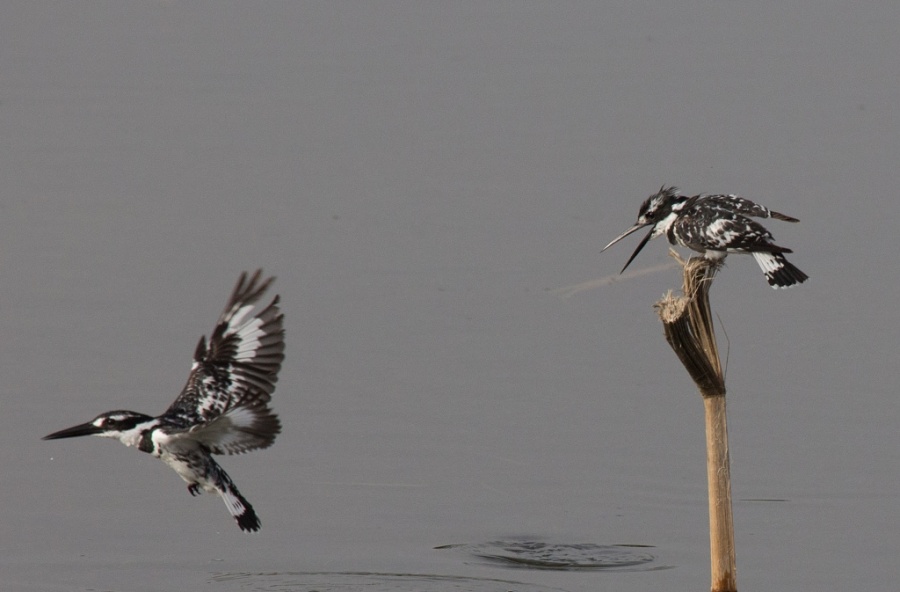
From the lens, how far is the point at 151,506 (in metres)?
9.02

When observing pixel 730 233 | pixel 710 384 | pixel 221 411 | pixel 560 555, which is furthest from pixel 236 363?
pixel 730 233

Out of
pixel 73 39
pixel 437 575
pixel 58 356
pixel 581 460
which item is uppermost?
pixel 73 39

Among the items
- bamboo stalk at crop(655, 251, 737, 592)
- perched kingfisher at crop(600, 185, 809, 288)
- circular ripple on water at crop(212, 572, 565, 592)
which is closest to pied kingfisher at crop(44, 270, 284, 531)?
circular ripple on water at crop(212, 572, 565, 592)

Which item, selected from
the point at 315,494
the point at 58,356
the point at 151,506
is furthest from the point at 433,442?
the point at 58,356

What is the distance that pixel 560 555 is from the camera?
28.3 ft

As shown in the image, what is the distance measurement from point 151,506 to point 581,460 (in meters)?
2.29

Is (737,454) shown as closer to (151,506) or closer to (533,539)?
(533,539)

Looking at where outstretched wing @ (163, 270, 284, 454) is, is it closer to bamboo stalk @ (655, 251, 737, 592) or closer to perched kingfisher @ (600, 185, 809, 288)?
bamboo stalk @ (655, 251, 737, 592)

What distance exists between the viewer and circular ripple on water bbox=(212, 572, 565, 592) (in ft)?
27.3

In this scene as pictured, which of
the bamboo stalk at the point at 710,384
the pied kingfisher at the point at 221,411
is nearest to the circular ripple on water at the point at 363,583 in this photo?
the pied kingfisher at the point at 221,411

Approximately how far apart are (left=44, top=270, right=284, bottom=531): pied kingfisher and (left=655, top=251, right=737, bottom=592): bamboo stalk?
1.67 m

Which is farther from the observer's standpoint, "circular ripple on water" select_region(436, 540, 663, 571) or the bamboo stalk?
"circular ripple on water" select_region(436, 540, 663, 571)

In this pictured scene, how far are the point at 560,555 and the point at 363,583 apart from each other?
994mm

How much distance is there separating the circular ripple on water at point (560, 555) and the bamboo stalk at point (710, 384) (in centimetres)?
124
